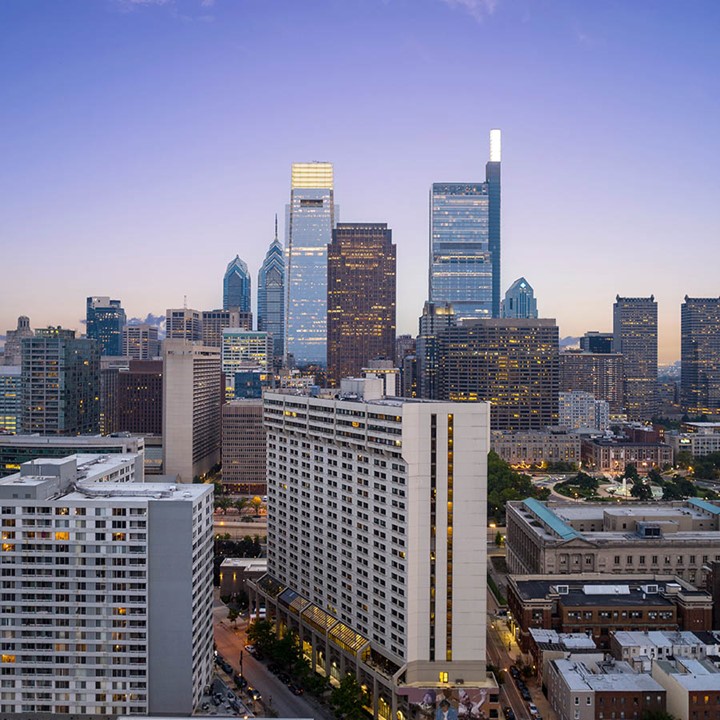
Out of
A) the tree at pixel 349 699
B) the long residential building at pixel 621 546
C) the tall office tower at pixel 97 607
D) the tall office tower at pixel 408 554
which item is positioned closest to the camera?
the tall office tower at pixel 97 607

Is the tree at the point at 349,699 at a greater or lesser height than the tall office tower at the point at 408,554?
lesser

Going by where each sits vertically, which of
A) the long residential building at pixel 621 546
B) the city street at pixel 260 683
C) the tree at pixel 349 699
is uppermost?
the long residential building at pixel 621 546

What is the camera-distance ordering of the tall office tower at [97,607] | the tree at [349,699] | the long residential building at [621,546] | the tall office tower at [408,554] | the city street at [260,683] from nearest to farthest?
the tall office tower at [97,607] < the tree at [349,699] < the tall office tower at [408,554] < the city street at [260,683] < the long residential building at [621,546]

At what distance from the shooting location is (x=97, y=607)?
3031 inches

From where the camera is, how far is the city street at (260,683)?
275 ft

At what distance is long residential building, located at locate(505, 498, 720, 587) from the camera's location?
11319 cm

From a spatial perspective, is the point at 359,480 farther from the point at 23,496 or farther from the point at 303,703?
the point at 23,496

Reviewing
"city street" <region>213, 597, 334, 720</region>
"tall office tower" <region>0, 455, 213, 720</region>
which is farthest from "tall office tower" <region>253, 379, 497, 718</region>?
"tall office tower" <region>0, 455, 213, 720</region>

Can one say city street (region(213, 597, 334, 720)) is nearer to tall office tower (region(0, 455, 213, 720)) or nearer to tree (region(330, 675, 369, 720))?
tree (region(330, 675, 369, 720))

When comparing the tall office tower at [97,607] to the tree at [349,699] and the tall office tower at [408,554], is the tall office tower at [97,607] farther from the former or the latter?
the tall office tower at [408,554]

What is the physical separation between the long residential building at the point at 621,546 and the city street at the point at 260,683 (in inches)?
1778

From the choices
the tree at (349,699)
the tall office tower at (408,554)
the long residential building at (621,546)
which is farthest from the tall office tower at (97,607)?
the long residential building at (621,546)

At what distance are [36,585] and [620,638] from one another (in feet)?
221

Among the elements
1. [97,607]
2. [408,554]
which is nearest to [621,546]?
[408,554]
